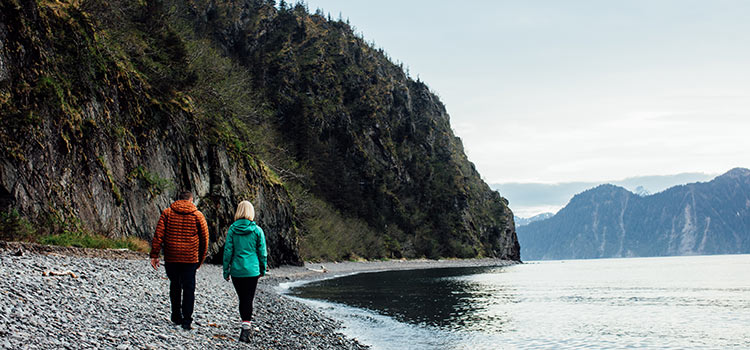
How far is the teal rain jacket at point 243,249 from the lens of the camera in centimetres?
997

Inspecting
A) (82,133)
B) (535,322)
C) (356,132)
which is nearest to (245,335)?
(535,322)

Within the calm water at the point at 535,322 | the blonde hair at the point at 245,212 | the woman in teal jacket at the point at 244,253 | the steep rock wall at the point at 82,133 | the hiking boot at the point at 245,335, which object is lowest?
the calm water at the point at 535,322

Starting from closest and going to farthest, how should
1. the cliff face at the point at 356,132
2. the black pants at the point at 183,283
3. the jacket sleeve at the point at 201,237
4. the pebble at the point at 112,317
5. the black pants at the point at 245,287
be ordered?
the pebble at the point at 112,317
the black pants at the point at 183,283
the black pants at the point at 245,287
the jacket sleeve at the point at 201,237
the cliff face at the point at 356,132

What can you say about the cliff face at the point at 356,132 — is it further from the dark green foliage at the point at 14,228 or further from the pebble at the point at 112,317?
the pebble at the point at 112,317

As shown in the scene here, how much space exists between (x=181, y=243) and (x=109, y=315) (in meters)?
2.22

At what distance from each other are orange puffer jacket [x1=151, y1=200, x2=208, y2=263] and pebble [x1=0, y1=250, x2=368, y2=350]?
5.03 feet

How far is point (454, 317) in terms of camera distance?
24.5 metres

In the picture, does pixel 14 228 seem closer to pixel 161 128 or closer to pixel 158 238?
pixel 158 238

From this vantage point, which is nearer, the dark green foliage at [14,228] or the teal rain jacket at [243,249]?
the teal rain jacket at [243,249]

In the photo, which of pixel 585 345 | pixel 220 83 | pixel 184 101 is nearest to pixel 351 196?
pixel 220 83

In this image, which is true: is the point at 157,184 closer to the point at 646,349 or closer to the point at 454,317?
the point at 454,317

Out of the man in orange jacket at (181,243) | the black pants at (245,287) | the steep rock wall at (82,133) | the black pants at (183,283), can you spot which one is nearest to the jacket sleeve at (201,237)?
the man in orange jacket at (181,243)

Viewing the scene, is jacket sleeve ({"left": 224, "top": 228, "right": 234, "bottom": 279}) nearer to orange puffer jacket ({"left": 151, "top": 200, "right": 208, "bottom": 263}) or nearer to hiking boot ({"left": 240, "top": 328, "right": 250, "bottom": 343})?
orange puffer jacket ({"left": 151, "top": 200, "right": 208, "bottom": 263})

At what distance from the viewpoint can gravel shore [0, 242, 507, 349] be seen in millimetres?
8039
